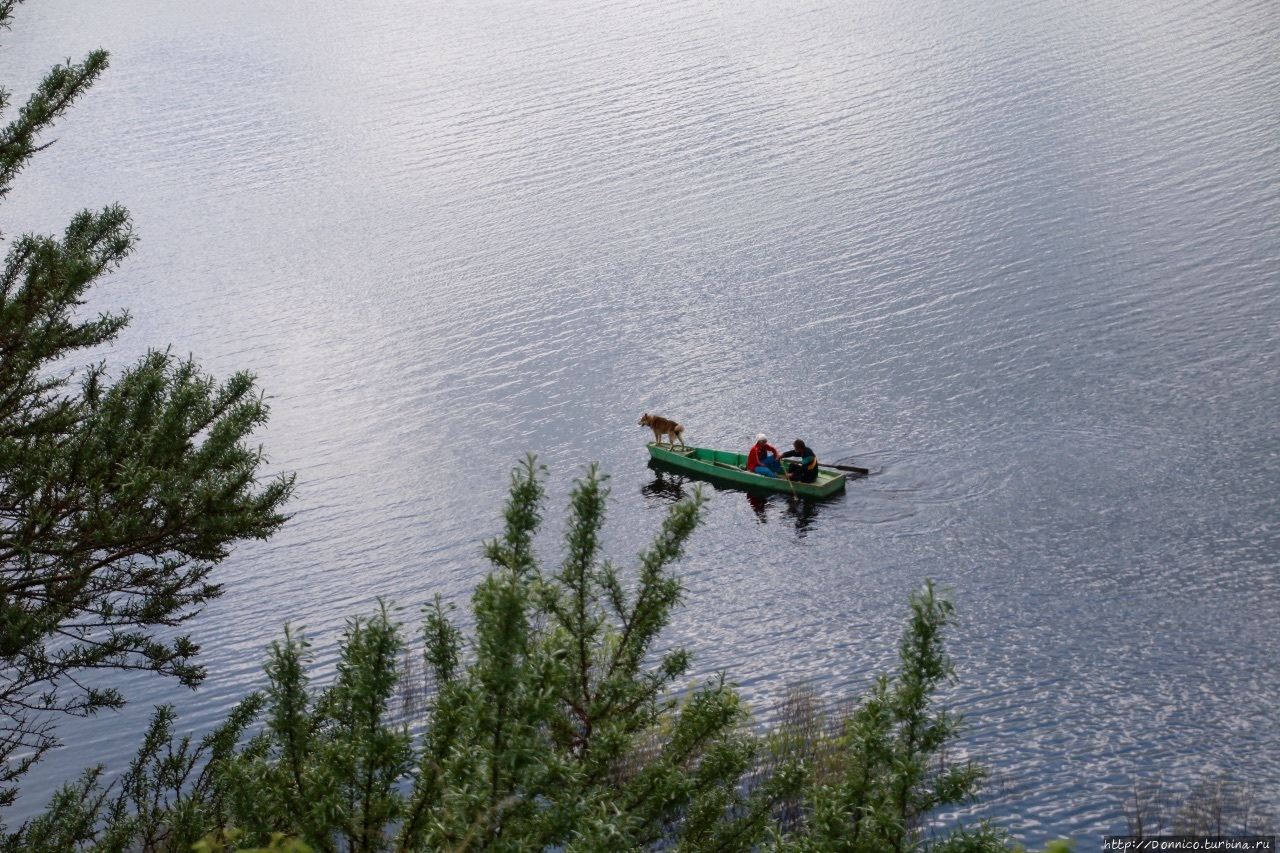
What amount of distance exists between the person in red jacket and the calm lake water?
77 cm

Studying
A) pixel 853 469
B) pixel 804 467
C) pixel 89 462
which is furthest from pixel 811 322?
pixel 89 462

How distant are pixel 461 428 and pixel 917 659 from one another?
91.3 feet

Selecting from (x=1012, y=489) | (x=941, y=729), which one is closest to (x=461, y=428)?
(x=1012, y=489)

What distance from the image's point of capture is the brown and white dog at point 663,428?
107 ft

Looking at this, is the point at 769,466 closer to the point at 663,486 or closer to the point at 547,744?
the point at 663,486

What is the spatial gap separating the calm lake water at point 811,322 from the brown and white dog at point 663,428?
104 centimetres

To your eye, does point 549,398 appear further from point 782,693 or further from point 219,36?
point 219,36

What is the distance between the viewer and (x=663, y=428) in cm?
3269

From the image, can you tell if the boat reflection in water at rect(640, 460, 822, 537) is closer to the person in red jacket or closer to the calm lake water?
the calm lake water

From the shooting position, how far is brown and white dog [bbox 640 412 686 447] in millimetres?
32469

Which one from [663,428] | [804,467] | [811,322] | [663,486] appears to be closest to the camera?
[804,467]

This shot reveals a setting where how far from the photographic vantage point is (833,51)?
215 ft

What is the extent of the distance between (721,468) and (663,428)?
1.99m

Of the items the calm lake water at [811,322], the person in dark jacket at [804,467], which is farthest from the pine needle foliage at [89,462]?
the person in dark jacket at [804,467]
